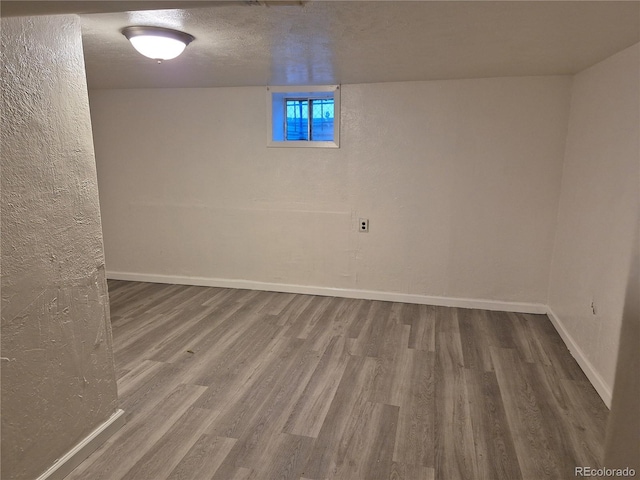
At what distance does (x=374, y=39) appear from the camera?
2375 mm

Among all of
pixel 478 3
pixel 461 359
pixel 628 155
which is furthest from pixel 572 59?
pixel 461 359

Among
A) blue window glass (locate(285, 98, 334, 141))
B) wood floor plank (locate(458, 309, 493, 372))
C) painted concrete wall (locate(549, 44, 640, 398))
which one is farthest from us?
blue window glass (locate(285, 98, 334, 141))

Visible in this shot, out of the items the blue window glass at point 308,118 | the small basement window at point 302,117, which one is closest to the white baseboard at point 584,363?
the small basement window at point 302,117

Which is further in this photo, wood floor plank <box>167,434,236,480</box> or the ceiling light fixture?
the ceiling light fixture

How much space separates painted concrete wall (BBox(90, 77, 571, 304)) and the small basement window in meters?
0.09

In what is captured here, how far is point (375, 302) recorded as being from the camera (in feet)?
14.0

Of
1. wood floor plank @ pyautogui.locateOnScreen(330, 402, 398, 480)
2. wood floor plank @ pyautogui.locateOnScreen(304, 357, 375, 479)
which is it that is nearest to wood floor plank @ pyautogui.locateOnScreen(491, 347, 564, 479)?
wood floor plank @ pyautogui.locateOnScreen(330, 402, 398, 480)

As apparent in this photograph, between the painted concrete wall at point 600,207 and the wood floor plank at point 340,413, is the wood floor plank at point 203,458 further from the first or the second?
the painted concrete wall at point 600,207

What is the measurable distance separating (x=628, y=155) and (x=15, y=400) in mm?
3192

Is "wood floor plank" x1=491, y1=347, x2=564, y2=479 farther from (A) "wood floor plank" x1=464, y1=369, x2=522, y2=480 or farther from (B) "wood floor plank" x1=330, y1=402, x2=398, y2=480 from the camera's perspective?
(B) "wood floor plank" x1=330, y1=402, x2=398, y2=480

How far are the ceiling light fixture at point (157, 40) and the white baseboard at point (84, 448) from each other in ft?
6.29

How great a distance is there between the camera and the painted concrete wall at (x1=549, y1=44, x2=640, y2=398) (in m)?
2.42

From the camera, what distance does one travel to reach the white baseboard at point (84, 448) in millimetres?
1850

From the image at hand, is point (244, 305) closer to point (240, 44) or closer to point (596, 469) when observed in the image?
point (240, 44)
